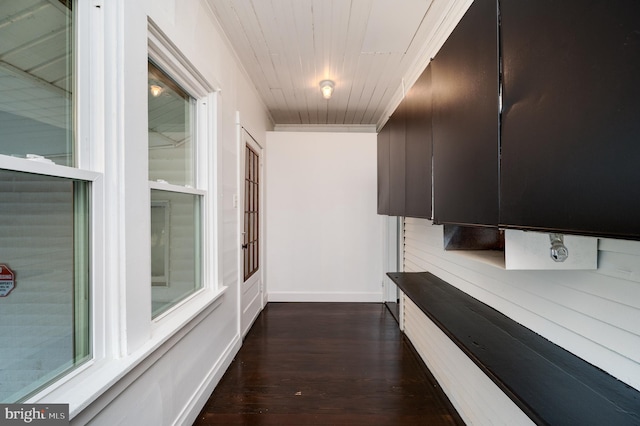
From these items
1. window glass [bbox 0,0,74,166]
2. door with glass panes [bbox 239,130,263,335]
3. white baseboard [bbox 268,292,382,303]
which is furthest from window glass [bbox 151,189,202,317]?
white baseboard [bbox 268,292,382,303]

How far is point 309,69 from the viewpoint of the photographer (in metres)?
2.69

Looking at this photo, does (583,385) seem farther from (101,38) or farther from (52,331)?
(101,38)

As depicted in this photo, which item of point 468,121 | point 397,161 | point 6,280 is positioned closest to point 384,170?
point 397,161

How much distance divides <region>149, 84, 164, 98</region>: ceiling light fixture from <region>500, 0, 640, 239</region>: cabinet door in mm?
1620

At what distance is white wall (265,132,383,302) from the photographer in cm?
383

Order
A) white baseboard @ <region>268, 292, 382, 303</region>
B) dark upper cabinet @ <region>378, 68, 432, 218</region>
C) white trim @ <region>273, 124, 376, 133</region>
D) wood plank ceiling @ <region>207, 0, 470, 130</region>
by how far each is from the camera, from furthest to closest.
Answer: white trim @ <region>273, 124, 376, 133</region>, white baseboard @ <region>268, 292, 382, 303</region>, wood plank ceiling @ <region>207, 0, 470, 130</region>, dark upper cabinet @ <region>378, 68, 432, 218</region>

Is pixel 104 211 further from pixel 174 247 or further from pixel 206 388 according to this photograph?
pixel 206 388

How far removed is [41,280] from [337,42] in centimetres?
240

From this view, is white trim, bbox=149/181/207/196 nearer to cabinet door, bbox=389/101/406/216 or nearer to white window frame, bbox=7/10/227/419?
white window frame, bbox=7/10/227/419

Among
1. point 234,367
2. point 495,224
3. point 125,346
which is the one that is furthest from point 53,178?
point 234,367

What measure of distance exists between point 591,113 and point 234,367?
104 inches

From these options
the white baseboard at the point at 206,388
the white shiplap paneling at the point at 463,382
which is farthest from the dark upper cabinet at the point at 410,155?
the white baseboard at the point at 206,388

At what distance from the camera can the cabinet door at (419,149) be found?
1.39 meters

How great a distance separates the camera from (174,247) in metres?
1.66
